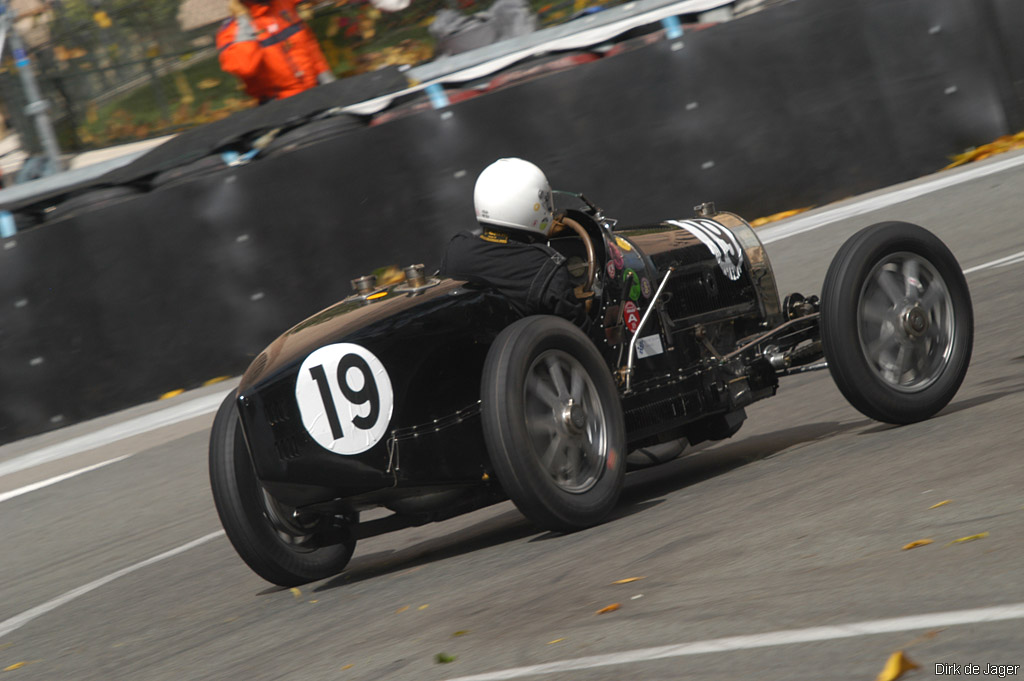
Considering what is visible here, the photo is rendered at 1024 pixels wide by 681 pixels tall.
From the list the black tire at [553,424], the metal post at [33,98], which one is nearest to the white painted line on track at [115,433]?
the metal post at [33,98]

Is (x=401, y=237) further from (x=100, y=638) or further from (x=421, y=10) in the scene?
(x=100, y=638)

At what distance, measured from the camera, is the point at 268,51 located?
1184 centimetres

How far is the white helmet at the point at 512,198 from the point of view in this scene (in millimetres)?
6070

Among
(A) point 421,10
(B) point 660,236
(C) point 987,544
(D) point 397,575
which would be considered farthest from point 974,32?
(C) point 987,544

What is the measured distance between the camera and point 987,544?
153 inches

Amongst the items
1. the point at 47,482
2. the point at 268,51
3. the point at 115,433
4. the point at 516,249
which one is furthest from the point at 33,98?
the point at 516,249

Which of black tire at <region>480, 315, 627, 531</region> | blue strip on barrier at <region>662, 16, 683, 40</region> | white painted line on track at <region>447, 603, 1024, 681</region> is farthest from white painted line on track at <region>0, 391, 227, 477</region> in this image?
white painted line on track at <region>447, 603, 1024, 681</region>

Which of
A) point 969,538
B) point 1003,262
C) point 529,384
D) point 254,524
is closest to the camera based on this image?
point 969,538

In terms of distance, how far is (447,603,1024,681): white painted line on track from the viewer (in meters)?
3.30

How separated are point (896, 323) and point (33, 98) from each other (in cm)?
775

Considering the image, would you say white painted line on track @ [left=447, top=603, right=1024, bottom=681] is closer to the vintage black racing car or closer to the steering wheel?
the vintage black racing car

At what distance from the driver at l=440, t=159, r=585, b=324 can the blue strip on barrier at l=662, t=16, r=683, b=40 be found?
566 centimetres

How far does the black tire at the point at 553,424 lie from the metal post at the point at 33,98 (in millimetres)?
7126

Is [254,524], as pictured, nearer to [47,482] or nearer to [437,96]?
[47,482]
